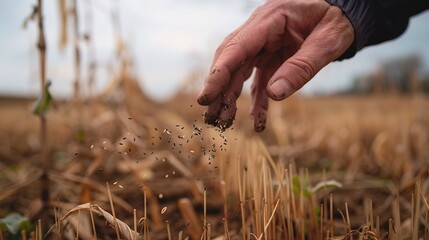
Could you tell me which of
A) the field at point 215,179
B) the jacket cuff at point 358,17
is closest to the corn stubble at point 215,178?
the field at point 215,179

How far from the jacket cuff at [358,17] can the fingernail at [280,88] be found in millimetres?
228

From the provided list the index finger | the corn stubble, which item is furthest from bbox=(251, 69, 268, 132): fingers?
the index finger

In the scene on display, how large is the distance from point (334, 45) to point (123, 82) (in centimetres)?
203

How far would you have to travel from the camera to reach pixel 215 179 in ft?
5.22

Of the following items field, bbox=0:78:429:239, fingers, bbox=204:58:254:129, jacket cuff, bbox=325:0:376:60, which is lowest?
field, bbox=0:78:429:239

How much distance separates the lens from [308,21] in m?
0.83

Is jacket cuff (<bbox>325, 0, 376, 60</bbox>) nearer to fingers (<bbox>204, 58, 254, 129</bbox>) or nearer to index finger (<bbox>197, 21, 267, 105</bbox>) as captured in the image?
index finger (<bbox>197, 21, 267, 105</bbox>)

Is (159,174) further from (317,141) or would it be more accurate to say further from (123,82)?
(317,141)

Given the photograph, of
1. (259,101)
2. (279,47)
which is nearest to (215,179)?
(259,101)

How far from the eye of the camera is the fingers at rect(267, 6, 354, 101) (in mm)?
721

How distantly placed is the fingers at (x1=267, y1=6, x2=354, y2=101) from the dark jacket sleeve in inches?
1.1

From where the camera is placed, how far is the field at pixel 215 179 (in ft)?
2.62

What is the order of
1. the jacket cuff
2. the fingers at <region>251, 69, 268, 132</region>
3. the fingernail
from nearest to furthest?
the fingernail → the jacket cuff → the fingers at <region>251, 69, 268, 132</region>

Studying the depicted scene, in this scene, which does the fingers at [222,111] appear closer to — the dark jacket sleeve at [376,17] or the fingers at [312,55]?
the fingers at [312,55]
